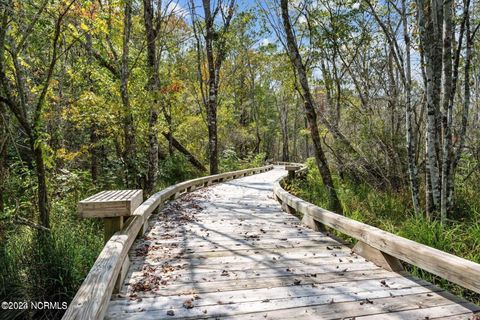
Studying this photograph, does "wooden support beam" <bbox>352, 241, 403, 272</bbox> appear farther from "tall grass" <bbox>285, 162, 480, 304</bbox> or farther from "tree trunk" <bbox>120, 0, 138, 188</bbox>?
"tree trunk" <bbox>120, 0, 138, 188</bbox>

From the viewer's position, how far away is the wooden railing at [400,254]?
7.62 ft

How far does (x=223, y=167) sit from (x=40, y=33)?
545 inches

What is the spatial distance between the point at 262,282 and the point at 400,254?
4.34ft

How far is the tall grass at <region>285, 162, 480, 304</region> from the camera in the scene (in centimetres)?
402

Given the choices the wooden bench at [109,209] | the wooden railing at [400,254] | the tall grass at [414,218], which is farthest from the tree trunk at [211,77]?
the wooden bench at [109,209]

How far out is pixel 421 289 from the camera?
278 cm

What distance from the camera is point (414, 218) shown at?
5902 millimetres

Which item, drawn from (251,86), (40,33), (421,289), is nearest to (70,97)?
(40,33)

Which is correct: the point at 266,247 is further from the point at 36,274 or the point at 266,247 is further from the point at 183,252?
the point at 36,274

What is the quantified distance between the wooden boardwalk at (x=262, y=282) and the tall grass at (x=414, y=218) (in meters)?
0.99

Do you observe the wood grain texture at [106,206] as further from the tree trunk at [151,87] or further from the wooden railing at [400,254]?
the tree trunk at [151,87]

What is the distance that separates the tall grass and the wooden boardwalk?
0.99m

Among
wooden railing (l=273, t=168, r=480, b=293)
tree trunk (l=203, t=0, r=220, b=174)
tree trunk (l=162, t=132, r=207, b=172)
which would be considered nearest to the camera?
wooden railing (l=273, t=168, r=480, b=293)

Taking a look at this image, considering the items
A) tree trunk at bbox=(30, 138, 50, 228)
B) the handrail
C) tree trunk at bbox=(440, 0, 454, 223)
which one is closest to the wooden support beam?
tree trunk at bbox=(440, 0, 454, 223)
